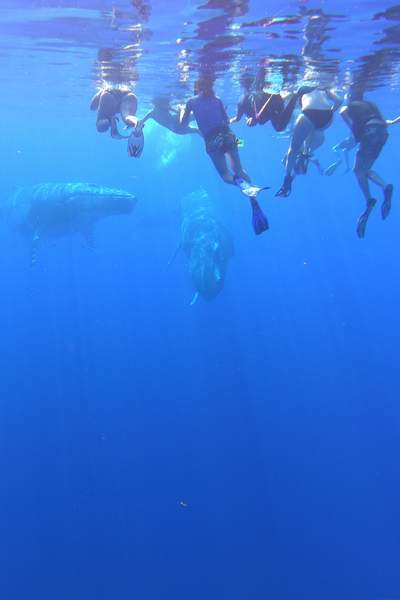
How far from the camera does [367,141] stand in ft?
33.6

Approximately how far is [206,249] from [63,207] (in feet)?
18.0

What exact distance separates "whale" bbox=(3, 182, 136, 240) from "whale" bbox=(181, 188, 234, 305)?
243 cm

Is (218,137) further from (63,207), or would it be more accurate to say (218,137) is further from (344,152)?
(63,207)

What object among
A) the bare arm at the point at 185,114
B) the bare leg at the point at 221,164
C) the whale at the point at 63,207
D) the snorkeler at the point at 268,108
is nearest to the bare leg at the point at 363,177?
the snorkeler at the point at 268,108

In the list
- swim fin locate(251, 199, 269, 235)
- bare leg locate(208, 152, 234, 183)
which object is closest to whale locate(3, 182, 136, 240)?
bare leg locate(208, 152, 234, 183)

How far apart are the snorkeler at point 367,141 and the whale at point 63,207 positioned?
8460mm

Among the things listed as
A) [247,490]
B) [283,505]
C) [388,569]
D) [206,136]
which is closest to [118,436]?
[247,490]

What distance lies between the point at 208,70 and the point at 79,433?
37.1ft

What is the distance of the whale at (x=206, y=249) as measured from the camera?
13719mm

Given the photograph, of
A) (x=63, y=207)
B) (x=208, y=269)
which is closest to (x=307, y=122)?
(x=208, y=269)

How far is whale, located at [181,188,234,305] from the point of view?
45.0ft

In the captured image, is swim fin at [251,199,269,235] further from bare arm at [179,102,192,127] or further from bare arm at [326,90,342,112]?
bare arm at [326,90,342,112]

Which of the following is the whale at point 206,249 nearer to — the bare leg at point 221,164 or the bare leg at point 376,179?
the bare leg at point 221,164

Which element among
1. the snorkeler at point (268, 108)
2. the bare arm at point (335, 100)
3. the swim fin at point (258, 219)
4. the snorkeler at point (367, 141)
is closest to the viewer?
the swim fin at point (258, 219)
